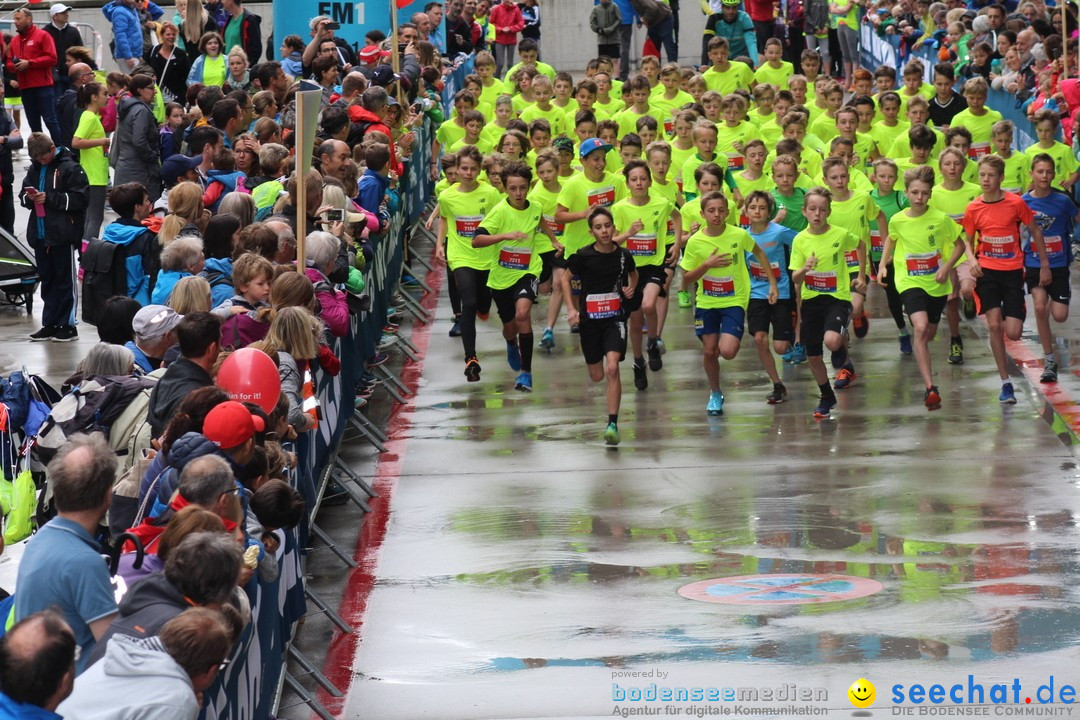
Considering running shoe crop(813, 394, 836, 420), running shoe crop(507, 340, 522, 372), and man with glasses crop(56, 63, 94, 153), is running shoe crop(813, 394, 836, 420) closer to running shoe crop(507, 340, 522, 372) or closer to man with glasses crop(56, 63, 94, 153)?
running shoe crop(507, 340, 522, 372)

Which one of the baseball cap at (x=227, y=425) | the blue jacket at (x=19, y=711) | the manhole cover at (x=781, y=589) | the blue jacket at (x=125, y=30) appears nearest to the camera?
the blue jacket at (x=19, y=711)

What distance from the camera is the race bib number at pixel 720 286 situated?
13.3 m

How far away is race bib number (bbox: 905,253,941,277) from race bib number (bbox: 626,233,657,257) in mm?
2147

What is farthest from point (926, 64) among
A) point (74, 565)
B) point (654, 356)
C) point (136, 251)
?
point (74, 565)

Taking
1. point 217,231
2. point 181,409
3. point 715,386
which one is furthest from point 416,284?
point 181,409

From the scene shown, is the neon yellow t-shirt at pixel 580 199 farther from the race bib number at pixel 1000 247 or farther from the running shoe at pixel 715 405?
the race bib number at pixel 1000 247

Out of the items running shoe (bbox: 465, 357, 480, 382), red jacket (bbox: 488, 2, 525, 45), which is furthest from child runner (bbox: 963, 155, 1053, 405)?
red jacket (bbox: 488, 2, 525, 45)

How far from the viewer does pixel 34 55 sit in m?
21.4

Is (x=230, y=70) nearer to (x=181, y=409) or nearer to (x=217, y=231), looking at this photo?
(x=217, y=231)

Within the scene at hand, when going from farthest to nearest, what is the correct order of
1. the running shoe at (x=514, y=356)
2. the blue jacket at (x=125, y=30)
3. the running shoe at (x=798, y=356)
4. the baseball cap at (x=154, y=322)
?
the blue jacket at (x=125, y=30)
the running shoe at (x=798, y=356)
the running shoe at (x=514, y=356)
the baseball cap at (x=154, y=322)

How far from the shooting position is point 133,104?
1555cm

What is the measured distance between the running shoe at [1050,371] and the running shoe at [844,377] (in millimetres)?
1487

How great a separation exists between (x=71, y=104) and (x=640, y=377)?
882 centimetres

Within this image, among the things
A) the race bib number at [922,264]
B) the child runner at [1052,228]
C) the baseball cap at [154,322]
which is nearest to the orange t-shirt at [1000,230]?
the race bib number at [922,264]
